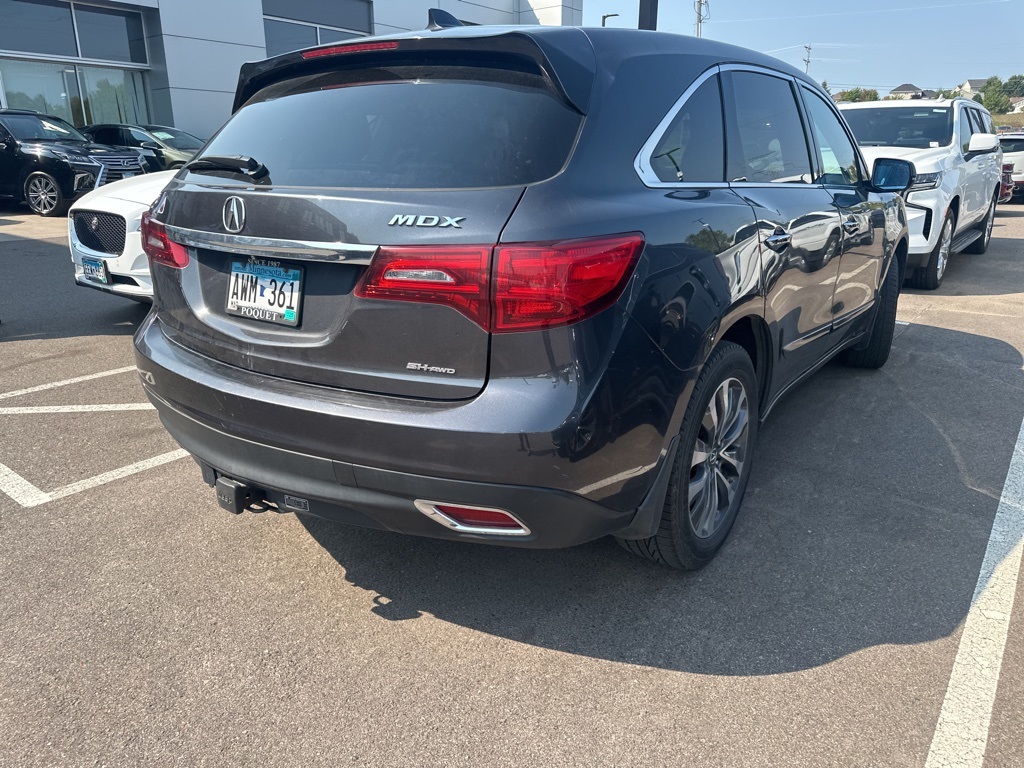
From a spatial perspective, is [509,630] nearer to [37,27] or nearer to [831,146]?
[831,146]

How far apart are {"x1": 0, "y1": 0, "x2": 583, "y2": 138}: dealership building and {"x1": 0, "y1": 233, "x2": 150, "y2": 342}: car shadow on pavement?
10.5m

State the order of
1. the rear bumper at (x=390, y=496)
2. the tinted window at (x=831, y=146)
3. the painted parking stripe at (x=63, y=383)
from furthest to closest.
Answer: the painted parking stripe at (x=63, y=383)
the tinted window at (x=831, y=146)
the rear bumper at (x=390, y=496)

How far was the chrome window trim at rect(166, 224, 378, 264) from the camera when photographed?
2176mm

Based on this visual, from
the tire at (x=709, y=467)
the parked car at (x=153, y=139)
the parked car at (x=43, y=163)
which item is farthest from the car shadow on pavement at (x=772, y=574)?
the parked car at (x=153, y=139)

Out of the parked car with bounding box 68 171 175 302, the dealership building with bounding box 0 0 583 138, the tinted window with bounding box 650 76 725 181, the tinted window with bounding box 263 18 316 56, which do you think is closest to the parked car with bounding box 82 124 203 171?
the dealership building with bounding box 0 0 583 138

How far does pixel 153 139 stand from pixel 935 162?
13.3 meters

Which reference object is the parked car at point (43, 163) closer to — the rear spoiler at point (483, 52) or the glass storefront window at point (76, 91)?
the glass storefront window at point (76, 91)

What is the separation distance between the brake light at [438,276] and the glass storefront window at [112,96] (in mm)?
19228

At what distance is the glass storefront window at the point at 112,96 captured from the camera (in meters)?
18.4

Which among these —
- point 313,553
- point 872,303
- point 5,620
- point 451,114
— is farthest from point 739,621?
point 872,303

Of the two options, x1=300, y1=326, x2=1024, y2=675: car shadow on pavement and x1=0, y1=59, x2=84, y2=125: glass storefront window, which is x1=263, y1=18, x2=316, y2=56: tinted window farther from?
x1=300, y1=326, x2=1024, y2=675: car shadow on pavement

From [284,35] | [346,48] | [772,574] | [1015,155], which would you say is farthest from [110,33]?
[1015,155]

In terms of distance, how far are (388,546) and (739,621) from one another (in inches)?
52.4

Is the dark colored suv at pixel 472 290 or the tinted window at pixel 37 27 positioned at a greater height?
the tinted window at pixel 37 27
